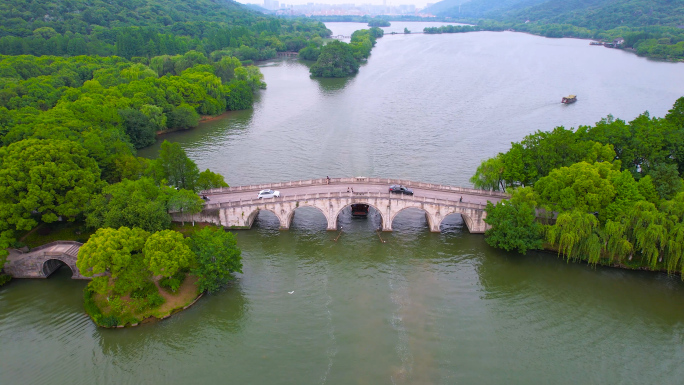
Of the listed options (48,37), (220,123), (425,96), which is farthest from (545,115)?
(48,37)

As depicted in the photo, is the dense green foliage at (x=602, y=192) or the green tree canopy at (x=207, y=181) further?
the green tree canopy at (x=207, y=181)

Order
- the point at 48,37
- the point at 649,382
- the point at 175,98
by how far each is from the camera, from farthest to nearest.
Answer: the point at 48,37 < the point at 175,98 < the point at 649,382

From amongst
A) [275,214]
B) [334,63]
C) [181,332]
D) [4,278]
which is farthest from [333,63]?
[181,332]

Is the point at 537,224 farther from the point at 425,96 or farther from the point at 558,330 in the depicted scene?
the point at 425,96

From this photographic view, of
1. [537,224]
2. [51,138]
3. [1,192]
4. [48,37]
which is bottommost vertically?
[537,224]

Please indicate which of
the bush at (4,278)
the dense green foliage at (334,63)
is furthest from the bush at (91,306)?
the dense green foliage at (334,63)

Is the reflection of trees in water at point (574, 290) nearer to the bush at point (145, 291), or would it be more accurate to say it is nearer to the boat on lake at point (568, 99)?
the bush at point (145, 291)

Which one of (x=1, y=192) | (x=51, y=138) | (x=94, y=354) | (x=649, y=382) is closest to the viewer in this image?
(x=649, y=382)
